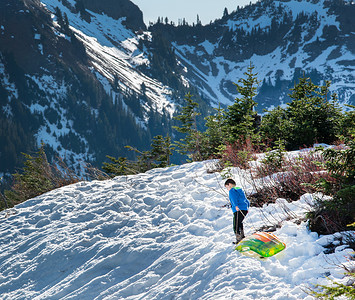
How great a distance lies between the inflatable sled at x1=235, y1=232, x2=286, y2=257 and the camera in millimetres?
4113

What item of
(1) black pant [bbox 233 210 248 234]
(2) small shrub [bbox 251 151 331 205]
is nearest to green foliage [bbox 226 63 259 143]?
(2) small shrub [bbox 251 151 331 205]

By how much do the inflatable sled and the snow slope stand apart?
141 mm

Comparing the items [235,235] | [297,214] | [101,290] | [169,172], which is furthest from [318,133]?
[101,290]

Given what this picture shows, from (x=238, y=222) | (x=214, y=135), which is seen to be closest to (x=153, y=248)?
(x=238, y=222)

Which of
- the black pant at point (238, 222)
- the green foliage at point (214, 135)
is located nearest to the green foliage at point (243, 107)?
the green foliage at point (214, 135)

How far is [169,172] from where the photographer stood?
10.3 m

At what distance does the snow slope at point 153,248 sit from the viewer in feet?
12.9

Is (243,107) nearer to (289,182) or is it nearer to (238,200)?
(289,182)

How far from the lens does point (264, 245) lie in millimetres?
4164

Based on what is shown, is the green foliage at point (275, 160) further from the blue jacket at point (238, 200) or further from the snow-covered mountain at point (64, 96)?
the snow-covered mountain at point (64, 96)

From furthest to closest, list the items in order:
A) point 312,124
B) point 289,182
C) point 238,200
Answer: point 312,124, point 289,182, point 238,200

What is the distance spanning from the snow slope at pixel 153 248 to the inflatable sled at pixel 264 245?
0.14m

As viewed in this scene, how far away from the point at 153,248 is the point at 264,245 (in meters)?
2.62

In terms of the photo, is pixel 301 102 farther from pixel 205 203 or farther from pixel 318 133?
pixel 205 203
